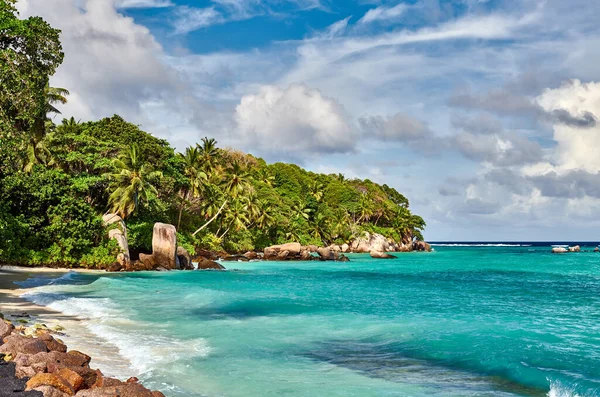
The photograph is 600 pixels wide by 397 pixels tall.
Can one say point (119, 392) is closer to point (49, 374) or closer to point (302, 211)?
point (49, 374)

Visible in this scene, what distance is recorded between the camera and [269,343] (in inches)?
535

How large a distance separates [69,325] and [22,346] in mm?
5443

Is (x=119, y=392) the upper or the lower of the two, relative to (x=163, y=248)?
lower

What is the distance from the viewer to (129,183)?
138ft

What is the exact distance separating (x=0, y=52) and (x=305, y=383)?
15442mm

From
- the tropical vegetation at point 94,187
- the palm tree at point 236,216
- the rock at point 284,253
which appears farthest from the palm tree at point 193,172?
the rock at point 284,253

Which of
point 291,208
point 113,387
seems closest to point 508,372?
point 113,387

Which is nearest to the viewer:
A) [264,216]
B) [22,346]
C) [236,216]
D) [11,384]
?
[11,384]

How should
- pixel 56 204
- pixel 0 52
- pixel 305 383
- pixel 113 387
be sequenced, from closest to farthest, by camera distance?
pixel 113 387, pixel 305 383, pixel 0 52, pixel 56 204

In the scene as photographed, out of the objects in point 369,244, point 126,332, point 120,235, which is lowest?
point 126,332

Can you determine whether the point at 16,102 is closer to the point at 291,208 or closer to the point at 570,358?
the point at 570,358

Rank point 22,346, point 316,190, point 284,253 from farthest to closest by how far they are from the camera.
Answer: point 316,190 < point 284,253 < point 22,346

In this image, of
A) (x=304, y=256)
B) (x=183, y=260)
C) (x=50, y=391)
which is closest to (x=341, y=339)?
(x=50, y=391)

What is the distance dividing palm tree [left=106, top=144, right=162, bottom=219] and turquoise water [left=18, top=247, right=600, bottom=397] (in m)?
14.8
